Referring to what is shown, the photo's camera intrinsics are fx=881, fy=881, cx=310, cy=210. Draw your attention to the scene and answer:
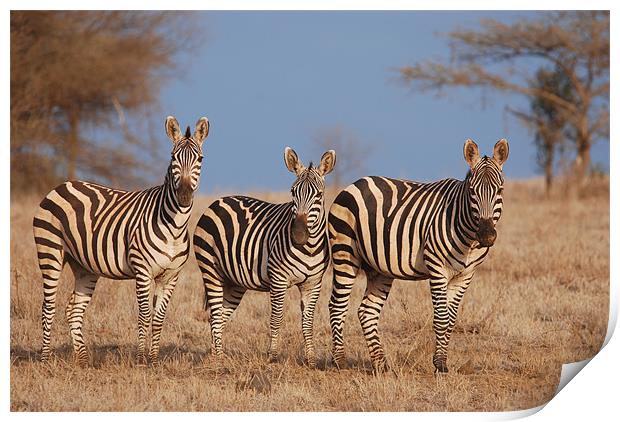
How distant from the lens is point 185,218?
6875 mm

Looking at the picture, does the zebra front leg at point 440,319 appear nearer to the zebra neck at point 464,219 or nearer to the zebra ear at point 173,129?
the zebra neck at point 464,219

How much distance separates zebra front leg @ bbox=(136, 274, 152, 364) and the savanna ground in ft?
0.45

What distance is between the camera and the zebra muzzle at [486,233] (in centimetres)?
618

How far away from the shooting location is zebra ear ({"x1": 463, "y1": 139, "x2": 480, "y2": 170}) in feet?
21.4

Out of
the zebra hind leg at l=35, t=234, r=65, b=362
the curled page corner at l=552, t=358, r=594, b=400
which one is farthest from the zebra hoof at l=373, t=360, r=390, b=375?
the zebra hind leg at l=35, t=234, r=65, b=362

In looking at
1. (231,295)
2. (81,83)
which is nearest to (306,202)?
(231,295)

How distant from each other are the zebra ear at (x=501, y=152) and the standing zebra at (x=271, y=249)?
123 centimetres

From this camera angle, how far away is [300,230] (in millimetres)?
6438

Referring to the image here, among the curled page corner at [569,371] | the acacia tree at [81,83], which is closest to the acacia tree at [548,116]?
the acacia tree at [81,83]

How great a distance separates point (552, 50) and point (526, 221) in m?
11.6

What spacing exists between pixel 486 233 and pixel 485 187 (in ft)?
1.10

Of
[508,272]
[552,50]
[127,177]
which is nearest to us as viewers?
[508,272]

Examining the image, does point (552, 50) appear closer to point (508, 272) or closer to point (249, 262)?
point (508, 272)
